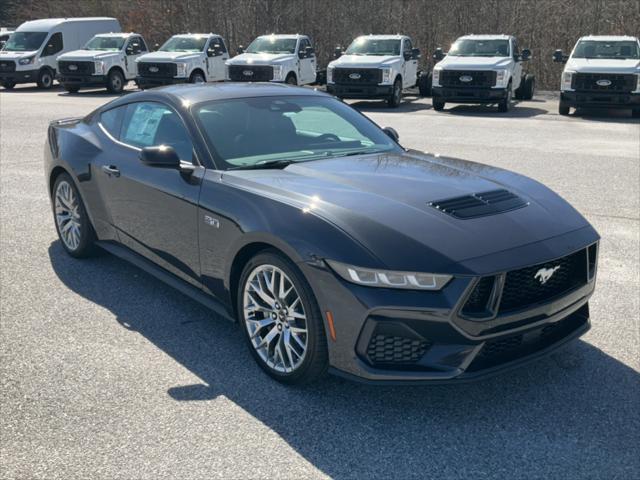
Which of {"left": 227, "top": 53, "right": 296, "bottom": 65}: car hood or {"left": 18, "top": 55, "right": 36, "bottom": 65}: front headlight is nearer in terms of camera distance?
{"left": 227, "top": 53, "right": 296, "bottom": 65}: car hood

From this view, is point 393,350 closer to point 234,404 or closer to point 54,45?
point 234,404

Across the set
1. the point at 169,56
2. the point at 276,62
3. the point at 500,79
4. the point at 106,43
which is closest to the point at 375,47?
the point at 276,62

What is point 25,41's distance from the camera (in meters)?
26.7

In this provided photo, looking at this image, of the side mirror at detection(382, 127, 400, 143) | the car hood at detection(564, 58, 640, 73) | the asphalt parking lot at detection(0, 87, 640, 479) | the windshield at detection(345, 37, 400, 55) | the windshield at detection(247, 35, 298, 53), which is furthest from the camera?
the windshield at detection(247, 35, 298, 53)

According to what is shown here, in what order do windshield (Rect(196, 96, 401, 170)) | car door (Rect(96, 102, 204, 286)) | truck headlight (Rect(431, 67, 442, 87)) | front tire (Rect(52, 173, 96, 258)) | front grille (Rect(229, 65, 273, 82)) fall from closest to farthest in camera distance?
car door (Rect(96, 102, 204, 286))
windshield (Rect(196, 96, 401, 170))
front tire (Rect(52, 173, 96, 258))
truck headlight (Rect(431, 67, 442, 87))
front grille (Rect(229, 65, 273, 82))

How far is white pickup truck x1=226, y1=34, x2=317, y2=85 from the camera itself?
69.7 feet

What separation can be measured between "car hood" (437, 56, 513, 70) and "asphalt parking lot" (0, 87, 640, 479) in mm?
13449

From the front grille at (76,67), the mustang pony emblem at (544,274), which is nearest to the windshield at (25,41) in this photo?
the front grille at (76,67)

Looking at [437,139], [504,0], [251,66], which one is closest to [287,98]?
[437,139]

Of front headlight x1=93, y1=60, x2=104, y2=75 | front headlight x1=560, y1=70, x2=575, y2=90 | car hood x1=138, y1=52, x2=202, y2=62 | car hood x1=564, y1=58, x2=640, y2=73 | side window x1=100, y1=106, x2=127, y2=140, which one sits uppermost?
car hood x1=138, y1=52, x2=202, y2=62

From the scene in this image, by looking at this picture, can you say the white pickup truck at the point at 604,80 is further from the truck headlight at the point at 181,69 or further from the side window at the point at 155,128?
the side window at the point at 155,128

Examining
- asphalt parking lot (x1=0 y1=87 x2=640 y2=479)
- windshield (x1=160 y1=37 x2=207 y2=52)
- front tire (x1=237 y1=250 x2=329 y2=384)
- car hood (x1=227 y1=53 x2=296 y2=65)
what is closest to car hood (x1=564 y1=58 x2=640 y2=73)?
car hood (x1=227 y1=53 x2=296 y2=65)

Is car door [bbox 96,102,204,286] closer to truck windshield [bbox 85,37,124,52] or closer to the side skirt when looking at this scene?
the side skirt

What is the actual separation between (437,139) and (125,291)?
9.31 metres
